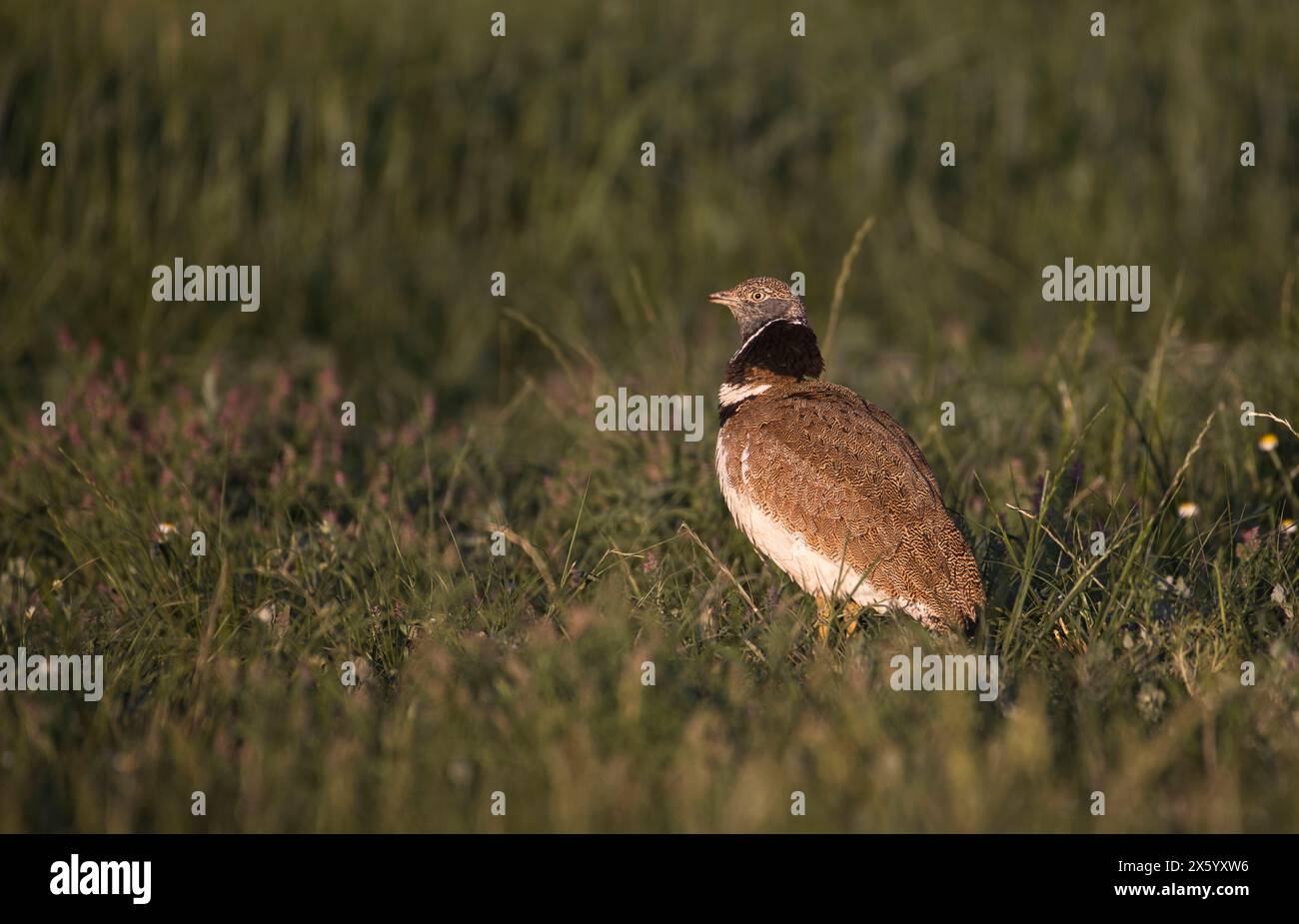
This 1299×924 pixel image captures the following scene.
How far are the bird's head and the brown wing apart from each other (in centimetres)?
43

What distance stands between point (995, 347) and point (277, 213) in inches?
161

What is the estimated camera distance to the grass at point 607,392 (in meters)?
3.71

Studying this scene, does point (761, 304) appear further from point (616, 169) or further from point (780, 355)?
point (616, 169)

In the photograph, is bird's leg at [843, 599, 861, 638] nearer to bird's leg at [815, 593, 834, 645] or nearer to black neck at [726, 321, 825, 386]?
bird's leg at [815, 593, 834, 645]

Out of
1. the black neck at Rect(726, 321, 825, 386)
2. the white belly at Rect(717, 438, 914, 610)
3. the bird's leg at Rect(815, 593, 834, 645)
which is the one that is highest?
the black neck at Rect(726, 321, 825, 386)

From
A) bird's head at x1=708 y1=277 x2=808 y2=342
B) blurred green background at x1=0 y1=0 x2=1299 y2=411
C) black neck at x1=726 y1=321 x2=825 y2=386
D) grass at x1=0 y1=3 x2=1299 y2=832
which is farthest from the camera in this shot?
blurred green background at x1=0 y1=0 x2=1299 y2=411

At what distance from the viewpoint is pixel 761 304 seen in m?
5.30

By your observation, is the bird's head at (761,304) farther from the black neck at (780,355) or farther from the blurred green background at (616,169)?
the blurred green background at (616,169)

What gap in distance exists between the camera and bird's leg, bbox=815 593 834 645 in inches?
175

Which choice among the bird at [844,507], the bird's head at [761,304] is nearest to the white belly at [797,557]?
the bird at [844,507]

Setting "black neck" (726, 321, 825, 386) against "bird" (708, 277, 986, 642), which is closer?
"bird" (708, 277, 986, 642)

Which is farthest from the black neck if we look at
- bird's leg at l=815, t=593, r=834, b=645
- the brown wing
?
bird's leg at l=815, t=593, r=834, b=645

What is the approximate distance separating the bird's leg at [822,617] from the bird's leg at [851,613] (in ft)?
0.22

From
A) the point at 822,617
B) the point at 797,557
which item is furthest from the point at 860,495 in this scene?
the point at 822,617
